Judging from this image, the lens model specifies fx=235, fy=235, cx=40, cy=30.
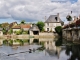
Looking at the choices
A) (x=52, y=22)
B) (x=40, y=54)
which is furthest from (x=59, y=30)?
(x=40, y=54)

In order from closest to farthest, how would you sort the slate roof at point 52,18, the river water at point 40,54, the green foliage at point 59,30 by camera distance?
1. the river water at point 40,54
2. the green foliage at point 59,30
3. the slate roof at point 52,18

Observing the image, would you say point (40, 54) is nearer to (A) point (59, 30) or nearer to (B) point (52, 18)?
(A) point (59, 30)


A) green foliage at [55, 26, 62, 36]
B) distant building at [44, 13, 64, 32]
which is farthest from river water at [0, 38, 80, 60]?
distant building at [44, 13, 64, 32]

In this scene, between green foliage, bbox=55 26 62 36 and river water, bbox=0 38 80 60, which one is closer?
river water, bbox=0 38 80 60

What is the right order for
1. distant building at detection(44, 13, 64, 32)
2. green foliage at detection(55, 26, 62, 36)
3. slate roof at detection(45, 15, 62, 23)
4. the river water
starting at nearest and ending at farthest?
the river water
green foliage at detection(55, 26, 62, 36)
distant building at detection(44, 13, 64, 32)
slate roof at detection(45, 15, 62, 23)

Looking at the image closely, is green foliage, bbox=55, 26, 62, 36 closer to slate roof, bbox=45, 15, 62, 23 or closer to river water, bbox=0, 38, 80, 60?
slate roof, bbox=45, 15, 62, 23

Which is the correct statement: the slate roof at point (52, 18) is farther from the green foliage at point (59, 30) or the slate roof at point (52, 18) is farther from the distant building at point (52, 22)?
the green foliage at point (59, 30)

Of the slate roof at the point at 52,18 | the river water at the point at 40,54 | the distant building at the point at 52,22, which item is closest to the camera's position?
the river water at the point at 40,54

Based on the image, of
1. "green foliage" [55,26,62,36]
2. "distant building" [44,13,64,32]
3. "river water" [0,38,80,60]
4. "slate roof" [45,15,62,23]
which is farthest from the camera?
"slate roof" [45,15,62,23]

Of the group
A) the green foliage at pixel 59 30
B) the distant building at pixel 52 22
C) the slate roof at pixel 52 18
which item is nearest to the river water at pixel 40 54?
the green foliage at pixel 59 30

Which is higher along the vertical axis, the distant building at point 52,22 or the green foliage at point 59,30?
the distant building at point 52,22

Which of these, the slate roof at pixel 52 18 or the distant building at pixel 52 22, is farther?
the slate roof at pixel 52 18

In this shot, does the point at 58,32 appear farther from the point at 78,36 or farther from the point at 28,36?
the point at 78,36

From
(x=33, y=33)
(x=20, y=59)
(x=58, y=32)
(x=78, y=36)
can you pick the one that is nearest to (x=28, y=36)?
(x=33, y=33)
